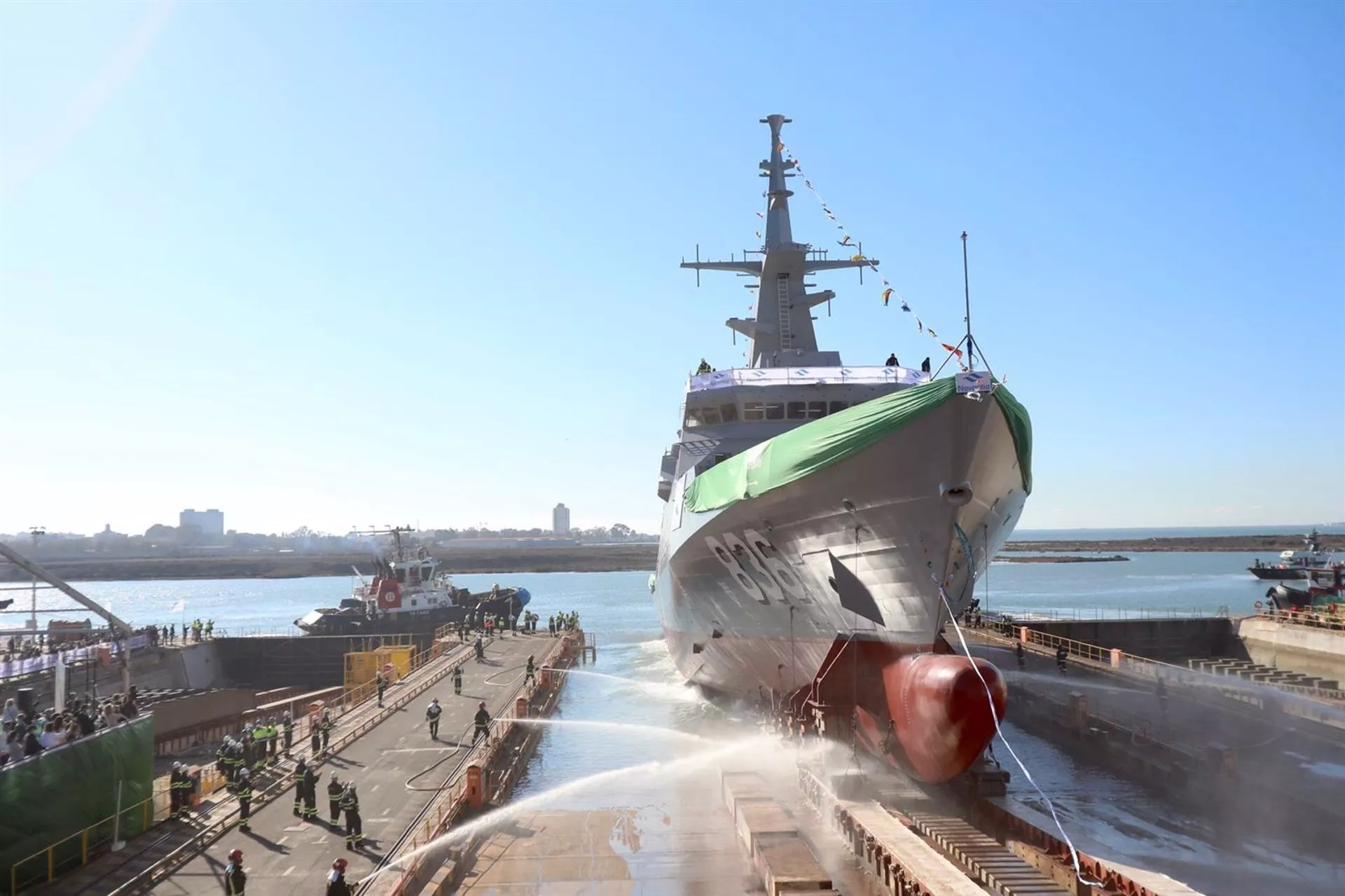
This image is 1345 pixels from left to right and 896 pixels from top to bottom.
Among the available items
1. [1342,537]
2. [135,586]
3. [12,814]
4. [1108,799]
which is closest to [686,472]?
[1108,799]

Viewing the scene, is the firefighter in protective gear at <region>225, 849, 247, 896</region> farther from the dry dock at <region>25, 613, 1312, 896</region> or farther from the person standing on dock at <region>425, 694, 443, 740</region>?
the person standing on dock at <region>425, 694, 443, 740</region>

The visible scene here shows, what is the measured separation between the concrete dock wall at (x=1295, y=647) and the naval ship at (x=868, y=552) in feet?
77.0

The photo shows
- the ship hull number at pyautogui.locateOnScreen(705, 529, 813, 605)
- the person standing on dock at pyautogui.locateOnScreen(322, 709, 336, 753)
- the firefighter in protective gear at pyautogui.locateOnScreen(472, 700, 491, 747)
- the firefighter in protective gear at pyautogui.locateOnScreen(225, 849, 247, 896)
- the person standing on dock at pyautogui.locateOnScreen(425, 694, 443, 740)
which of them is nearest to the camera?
the firefighter in protective gear at pyautogui.locateOnScreen(225, 849, 247, 896)

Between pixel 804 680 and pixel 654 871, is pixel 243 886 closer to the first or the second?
pixel 654 871

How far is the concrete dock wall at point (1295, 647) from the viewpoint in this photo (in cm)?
3203

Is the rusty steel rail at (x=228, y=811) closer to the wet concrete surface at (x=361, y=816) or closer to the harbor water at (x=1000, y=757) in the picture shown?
the wet concrete surface at (x=361, y=816)

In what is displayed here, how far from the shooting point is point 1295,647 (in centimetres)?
3434

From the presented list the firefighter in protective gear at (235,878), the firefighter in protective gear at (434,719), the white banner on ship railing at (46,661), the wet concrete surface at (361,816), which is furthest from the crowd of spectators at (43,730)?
the white banner on ship railing at (46,661)

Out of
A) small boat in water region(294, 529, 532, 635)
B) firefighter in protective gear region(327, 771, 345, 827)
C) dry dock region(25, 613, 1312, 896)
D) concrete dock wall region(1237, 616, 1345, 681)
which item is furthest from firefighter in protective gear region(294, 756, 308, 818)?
concrete dock wall region(1237, 616, 1345, 681)

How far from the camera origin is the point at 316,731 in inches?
786

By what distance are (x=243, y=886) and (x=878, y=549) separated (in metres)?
10.1

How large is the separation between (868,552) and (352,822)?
9.35m

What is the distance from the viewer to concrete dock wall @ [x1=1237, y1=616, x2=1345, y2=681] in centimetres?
3203

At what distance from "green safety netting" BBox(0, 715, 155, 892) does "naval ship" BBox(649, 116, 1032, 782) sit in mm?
10941
